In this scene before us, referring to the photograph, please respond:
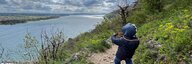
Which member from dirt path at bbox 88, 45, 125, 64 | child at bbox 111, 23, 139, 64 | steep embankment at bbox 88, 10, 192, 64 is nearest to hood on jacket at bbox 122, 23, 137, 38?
child at bbox 111, 23, 139, 64

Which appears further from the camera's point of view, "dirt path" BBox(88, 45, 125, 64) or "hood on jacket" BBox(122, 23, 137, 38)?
"dirt path" BBox(88, 45, 125, 64)

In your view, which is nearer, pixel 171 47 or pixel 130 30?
pixel 130 30

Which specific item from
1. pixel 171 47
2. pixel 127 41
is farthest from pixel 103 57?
pixel 127 41

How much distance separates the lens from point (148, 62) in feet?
50.5

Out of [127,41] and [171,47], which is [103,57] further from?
A: [127,41]

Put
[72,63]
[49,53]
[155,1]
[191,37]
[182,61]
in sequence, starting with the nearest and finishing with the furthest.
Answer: [182,61] → [191,37] → [72,63] → [49,53] → [155,1]

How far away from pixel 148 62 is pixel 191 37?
1.72 meters

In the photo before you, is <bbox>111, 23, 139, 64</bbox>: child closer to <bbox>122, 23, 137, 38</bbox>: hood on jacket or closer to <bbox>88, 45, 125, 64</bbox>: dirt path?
<bbox>122, 23, 137, 38</bbox>: hood on jacket

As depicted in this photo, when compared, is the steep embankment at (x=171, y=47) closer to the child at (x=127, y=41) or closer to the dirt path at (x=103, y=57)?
the dirt path at (x=103, y=57)

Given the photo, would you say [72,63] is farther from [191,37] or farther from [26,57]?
[191,37]

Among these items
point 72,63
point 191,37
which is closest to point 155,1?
point 72,63

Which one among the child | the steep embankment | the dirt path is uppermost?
the child

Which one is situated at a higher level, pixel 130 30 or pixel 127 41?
pixel 130 30

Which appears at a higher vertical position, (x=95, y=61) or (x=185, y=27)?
(x=185, y=27)
